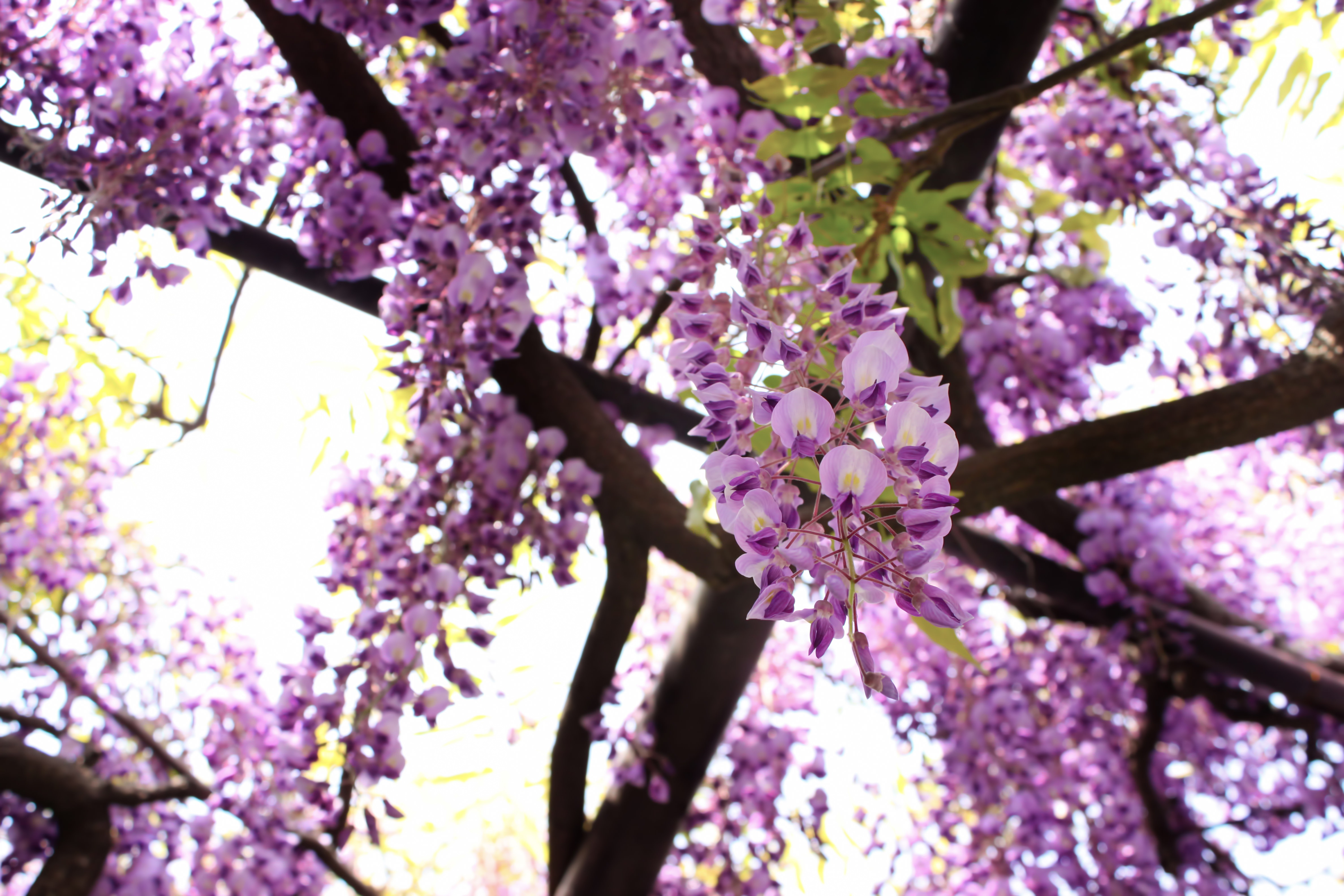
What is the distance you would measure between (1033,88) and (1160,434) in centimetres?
84

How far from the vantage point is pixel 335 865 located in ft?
8.09

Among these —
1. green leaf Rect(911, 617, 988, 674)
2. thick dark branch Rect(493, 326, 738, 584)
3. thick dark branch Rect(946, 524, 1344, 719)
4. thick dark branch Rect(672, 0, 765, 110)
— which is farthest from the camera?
thick dark branch Rect(946, 524, 1344, 719)

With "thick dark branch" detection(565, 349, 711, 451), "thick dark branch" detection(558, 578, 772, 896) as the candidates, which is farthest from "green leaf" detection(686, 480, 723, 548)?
"thick dark branch" detection(558, 578, 772, 896)

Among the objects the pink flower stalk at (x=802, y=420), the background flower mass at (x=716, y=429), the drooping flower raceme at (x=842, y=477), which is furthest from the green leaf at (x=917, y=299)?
the pink flower stalk at (x=802, y=420)

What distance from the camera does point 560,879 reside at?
9.50 ft

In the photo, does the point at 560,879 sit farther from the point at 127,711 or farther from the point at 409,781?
the point at 127,711

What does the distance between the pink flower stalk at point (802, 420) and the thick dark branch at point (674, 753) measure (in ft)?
6.56

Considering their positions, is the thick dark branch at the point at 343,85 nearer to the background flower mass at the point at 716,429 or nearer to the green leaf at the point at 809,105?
the background flower mass at the point at 716,429

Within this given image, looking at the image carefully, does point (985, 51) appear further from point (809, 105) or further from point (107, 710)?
point (107, 710)

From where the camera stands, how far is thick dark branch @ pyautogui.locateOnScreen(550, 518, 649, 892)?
2.23 metres

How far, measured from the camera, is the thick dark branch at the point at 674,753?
2688 millimetres

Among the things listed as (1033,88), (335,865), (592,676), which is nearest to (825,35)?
(1033,88)

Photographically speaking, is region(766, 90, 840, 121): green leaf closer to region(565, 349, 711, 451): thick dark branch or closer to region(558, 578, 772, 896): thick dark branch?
region(565, 349, 711, 451): thick dark branch

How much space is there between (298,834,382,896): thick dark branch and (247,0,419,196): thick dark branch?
1.80 meters
